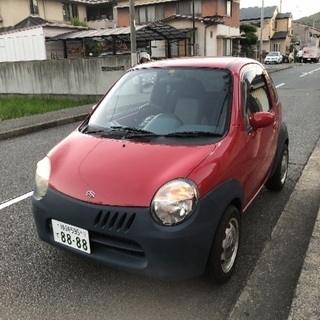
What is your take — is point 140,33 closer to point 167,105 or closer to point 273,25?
point 167,105

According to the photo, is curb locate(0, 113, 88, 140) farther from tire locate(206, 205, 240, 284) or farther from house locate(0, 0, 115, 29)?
house locate(0, 0, 115, 29)

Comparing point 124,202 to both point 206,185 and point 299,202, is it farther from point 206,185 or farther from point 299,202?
point 299,202

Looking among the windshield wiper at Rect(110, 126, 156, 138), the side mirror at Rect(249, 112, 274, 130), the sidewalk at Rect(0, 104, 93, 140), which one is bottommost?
the sidewalk at Rect(0, 104, 93, 140)

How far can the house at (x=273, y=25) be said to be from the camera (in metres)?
52.7

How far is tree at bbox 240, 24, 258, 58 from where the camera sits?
1604 inches

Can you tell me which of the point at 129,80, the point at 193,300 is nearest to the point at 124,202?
the point at 193,300

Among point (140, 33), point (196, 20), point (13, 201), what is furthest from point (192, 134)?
point (196, 20)

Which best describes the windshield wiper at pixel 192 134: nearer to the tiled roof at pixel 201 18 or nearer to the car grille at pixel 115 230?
the car grille at pixel 115 230

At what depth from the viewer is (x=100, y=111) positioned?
343cm

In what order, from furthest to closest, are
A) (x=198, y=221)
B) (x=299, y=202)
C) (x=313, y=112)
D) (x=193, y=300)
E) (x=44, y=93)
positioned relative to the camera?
(x=44, y=93), (x=313, y=112), (x=299, y=202), (x=193, y=300), (x=198, y=221)

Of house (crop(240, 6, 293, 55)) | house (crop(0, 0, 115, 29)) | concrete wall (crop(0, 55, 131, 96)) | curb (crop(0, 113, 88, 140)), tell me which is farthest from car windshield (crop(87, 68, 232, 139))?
house (crop(240, 6, 293, 55))

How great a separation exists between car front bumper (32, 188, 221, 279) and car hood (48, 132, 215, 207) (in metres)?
0.07

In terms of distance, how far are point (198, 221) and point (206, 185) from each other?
0.24 metres

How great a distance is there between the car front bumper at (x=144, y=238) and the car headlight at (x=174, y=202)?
37mm
